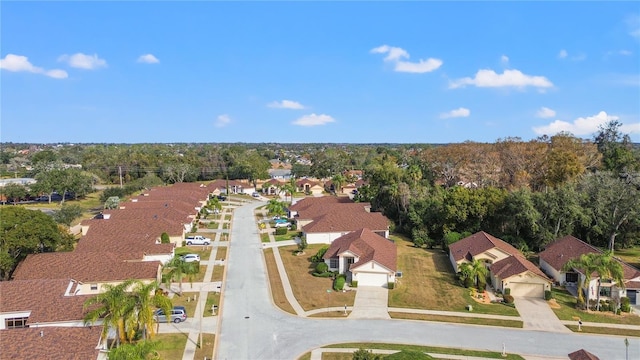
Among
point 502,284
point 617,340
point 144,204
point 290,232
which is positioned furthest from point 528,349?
point 144,204

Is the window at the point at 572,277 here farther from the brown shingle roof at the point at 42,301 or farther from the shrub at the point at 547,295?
the brown shingle roof at the point at 42,301

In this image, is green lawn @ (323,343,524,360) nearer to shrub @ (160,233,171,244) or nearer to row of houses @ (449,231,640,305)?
row of houses @ (449,231,640,305)

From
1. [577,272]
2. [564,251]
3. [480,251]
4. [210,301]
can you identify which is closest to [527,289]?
[577,272]

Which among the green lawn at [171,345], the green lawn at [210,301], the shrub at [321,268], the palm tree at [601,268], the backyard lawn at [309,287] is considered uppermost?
the palm tree at [601,268]

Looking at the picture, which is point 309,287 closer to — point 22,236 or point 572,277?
point 572,277

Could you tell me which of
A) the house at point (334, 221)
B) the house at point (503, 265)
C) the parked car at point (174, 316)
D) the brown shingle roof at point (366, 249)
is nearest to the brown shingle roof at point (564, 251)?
the house at point (503, 265)
